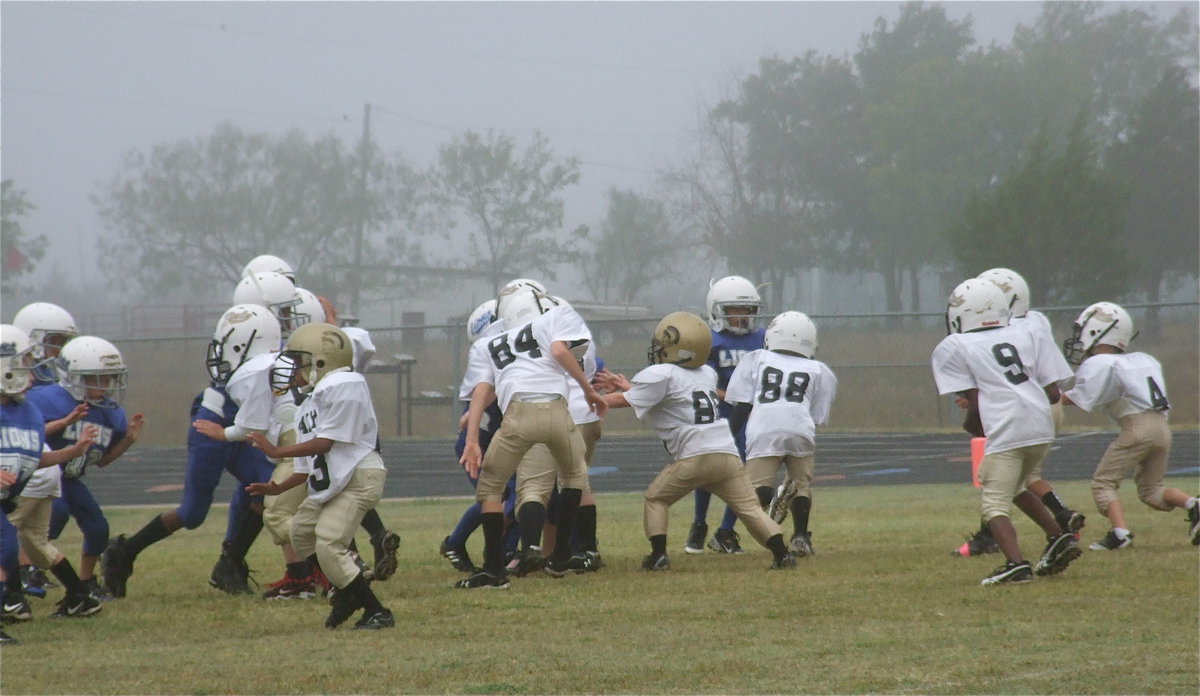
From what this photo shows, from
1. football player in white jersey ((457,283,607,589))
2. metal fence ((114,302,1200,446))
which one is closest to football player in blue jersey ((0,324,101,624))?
football player in white jersey ((457,283,607,589))

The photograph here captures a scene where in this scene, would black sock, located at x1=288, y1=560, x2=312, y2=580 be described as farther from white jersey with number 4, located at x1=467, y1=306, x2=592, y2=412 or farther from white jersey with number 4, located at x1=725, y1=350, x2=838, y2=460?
white jersey with number 4, located at x1=725, y1=350, x2=838, y2=460

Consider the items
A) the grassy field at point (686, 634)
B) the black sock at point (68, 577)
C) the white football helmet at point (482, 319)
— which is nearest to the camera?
the grassy field at point (686, 634)

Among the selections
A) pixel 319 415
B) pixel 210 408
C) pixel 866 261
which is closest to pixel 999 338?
pixel 319 415

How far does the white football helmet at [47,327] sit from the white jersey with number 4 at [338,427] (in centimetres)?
282

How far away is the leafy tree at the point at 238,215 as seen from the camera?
168 feet

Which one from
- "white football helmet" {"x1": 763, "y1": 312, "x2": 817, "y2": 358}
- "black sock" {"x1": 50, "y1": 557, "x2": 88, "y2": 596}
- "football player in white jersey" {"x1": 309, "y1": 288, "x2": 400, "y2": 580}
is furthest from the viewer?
"white football helmet" {"x1": 763, "y1": 312, "x2": 817, "y2": 358}

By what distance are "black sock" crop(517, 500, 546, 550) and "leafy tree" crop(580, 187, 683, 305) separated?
41.9 metres

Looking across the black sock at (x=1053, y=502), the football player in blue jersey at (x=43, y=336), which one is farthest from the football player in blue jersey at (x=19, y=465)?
the black sock at (x=1053, y=502)

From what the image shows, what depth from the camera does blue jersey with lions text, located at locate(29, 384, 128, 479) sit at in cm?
803

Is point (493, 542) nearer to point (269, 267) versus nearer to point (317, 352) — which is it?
point (317, 352)

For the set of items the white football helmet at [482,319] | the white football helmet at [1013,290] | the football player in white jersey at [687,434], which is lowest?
the football player in white jersey at [687,434]

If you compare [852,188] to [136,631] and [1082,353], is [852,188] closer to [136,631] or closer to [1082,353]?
[1082,353]

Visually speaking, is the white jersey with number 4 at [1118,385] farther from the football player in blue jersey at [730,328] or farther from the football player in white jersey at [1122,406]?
the football player in blue jersey at [730,328]

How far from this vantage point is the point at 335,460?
6.66 meters
